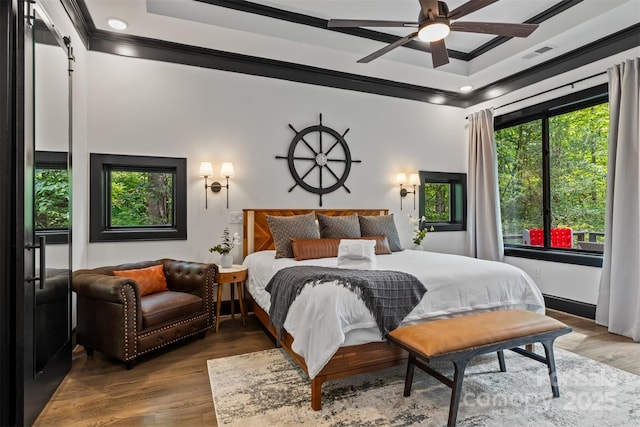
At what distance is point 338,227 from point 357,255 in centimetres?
107

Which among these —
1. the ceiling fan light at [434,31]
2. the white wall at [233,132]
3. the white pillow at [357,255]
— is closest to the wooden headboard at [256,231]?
the white wall at [233,132]

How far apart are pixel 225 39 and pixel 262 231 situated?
2.19m

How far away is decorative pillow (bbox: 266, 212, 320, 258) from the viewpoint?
3.77 metres

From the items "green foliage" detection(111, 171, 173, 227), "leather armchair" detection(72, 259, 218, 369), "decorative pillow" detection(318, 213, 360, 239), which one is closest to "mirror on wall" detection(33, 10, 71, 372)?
"leather armchair" detection(72, 259, 218, 369)

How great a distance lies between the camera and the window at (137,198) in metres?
3.75

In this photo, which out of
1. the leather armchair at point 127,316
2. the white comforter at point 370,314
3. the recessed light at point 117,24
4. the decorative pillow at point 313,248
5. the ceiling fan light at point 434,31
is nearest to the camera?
the white comforter at point 370,314

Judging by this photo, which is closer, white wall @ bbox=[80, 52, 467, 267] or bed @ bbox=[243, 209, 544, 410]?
bed @ bbox=[243, 209, 544, 410]

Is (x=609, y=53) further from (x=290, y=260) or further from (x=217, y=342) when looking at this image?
(x=217, y=342)

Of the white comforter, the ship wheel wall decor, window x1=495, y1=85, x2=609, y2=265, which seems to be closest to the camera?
the white comforter

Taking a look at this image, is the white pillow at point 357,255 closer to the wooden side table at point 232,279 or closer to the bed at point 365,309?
the bed at point 365,309

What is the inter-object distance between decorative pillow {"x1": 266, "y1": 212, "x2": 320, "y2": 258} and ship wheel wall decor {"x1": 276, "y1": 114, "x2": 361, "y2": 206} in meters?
0.73

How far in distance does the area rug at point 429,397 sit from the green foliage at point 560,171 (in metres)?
2.15

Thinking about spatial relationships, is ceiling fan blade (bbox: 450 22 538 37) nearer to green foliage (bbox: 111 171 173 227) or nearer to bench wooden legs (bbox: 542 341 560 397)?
bench wooden legs (bbox: 542 341 560 397)

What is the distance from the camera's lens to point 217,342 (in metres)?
3.42
